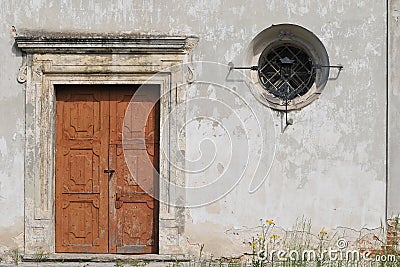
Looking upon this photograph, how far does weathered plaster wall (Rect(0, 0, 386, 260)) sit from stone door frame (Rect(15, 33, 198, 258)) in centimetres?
13

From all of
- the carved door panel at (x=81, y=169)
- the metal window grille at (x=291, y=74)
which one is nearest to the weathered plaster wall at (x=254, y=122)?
the metal window grille at (x=291, y=74)

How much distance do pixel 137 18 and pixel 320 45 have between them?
2.23 m

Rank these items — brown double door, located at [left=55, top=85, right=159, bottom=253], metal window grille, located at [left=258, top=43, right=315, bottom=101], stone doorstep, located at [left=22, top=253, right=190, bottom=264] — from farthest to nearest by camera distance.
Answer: brown double door, located at [left=55, top=85, right=159, bottom=253]
metal window grille, located at [left=258, top=43, right=315, bottom=101]
stone doorstep, located at [left=22, top=253, right=190, bottom=264]

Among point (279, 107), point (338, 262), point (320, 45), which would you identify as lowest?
point (338, 262)

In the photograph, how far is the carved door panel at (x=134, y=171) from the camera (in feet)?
37.8

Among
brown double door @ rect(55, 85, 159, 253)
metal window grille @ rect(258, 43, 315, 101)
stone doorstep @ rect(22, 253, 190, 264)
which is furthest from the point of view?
brown double door @ rect(55, 85, 159, 253)

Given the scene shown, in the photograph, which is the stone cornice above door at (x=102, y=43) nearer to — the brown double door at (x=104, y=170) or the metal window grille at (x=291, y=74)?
the brown double door at (x=104, y=170)

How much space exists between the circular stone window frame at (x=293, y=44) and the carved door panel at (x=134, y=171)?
1.32 m

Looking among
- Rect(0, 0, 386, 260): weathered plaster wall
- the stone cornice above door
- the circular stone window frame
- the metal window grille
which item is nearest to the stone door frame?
the stone cornice above door

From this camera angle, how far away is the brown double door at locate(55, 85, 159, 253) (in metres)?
11.5

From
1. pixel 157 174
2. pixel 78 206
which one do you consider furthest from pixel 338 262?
pixel 78 206

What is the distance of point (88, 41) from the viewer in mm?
11242

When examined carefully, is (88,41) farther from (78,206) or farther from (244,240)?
(244,240)

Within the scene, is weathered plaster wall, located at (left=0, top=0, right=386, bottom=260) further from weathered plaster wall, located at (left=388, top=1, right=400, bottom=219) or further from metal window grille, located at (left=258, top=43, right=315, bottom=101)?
metal window grille, located at (left=258, top=43, right=315, bottom=101)
